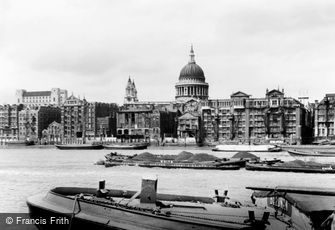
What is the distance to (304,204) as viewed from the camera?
25672 mm

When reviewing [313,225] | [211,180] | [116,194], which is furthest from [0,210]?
[211,180]

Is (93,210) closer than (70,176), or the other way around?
(93,210)

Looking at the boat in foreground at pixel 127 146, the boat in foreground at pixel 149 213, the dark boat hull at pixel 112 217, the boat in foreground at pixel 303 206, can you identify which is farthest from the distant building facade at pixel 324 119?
the dark boat hull at pixel 112 217

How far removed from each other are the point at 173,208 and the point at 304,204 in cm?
660

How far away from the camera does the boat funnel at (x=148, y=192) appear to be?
22766 mm

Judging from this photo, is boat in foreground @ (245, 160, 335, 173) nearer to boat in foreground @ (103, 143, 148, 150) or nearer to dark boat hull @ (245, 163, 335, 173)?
dark boat hull @ (245, 163, 335, 173)

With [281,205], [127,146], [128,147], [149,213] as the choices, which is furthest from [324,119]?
[149,213]

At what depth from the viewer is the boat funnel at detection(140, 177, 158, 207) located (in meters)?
22.8

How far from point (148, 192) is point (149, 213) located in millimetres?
2288

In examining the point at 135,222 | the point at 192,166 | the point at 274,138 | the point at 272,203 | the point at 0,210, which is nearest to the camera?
the point at 135,222

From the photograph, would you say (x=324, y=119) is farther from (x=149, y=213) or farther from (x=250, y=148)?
(x=149, y=213)

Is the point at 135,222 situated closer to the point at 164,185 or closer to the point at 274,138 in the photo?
the point at 164,185

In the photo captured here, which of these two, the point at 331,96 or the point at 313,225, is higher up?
the point at 331,96

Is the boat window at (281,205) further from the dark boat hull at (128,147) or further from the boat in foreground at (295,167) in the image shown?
the dark boat hull at (128,147)
